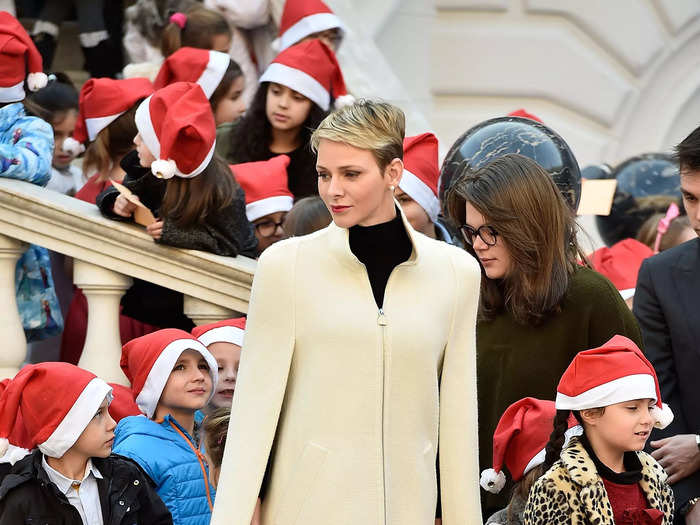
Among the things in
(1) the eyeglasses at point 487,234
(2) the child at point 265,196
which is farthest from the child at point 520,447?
(2) the child at point 265,196

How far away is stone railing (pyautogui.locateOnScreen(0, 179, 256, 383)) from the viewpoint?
230 inches

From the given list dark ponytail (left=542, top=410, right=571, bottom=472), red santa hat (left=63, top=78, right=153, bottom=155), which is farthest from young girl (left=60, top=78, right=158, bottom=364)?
dark ponytail (left=542, top=410, right=571, bottom=472)

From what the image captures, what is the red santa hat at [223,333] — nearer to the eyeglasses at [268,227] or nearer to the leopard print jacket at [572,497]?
the eyeglasses at [268,227]

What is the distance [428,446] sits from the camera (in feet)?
12.8

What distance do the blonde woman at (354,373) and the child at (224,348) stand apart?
1.78 meters

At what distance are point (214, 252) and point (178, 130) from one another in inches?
20.5

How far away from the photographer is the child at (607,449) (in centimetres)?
428

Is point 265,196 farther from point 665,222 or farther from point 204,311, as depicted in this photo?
point 665,222

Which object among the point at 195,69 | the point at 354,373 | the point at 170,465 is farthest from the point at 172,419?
the point at 195,69

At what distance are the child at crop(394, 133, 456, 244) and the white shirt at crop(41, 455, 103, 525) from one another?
1.91 m

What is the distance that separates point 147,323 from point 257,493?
2551 mm

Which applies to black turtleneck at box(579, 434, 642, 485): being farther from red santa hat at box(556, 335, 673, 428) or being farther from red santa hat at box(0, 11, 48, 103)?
red santa hat at box(0, 11, 48, 103)

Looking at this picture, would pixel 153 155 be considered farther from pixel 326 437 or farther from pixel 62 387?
pixel 326 437

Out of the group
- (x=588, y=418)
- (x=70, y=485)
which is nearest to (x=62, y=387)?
(x=70, y=485)
